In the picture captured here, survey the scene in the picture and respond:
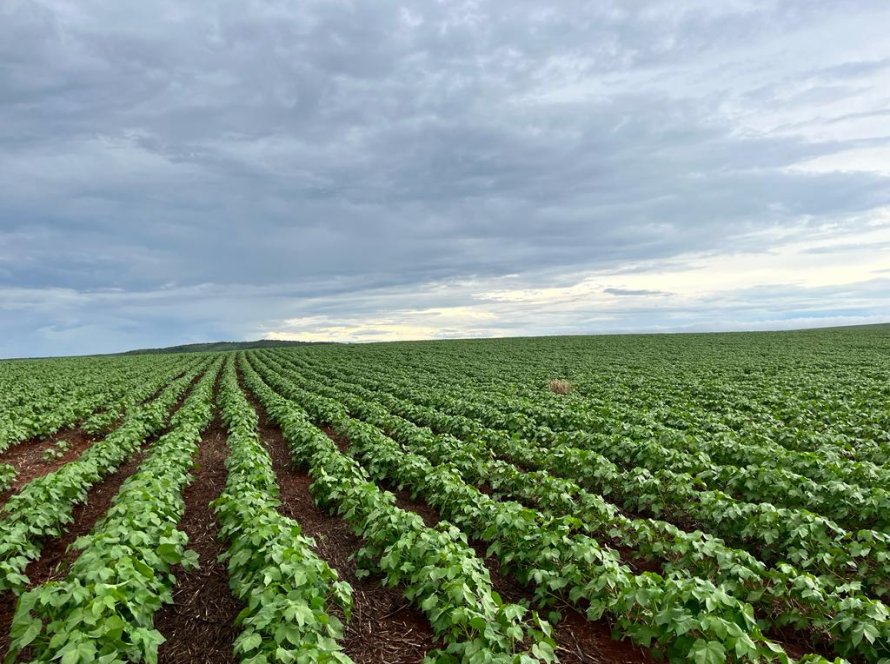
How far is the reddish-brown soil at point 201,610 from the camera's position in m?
5.77

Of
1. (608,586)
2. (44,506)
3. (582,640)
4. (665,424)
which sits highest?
(44,506)

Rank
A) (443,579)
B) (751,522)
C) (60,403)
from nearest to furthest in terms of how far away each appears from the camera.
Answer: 1. (443,579)
2. (751,522)
3. (60,403)

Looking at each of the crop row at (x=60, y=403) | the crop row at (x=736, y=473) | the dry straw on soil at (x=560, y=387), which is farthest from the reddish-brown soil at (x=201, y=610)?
the dry straw on soil at (x=560, y=387)

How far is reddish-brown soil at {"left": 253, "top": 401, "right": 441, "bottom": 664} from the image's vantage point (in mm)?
5680

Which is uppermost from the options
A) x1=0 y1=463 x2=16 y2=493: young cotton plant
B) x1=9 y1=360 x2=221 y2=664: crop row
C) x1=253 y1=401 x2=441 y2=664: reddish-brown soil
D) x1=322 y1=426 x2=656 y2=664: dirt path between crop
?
x1=9 y1=360 x2=221 y2=664: crop row

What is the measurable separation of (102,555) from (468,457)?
750 cm

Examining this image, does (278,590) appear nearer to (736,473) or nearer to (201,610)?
(201,610)

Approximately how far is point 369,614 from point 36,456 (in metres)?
14.7

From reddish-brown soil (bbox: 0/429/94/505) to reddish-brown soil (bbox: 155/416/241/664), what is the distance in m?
5.88

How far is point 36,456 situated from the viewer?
15.5 m

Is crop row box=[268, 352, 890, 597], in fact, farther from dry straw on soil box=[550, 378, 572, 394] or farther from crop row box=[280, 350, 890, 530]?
dry straw on soil box=[550, 378, 572, 394]

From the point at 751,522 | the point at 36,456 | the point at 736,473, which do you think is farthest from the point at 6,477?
the point at 736,473

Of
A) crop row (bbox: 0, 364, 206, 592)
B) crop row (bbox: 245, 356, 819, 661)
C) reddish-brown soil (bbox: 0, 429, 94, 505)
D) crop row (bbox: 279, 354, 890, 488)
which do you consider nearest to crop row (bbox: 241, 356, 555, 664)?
crop row (bbox: 245, 356, 819, 661)

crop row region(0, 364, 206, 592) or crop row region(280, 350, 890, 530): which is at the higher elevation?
crop row region(0, 364, 206, 592)
